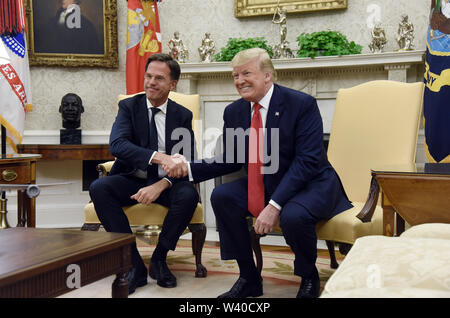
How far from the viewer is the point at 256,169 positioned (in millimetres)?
2559

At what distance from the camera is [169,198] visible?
9.43 feet

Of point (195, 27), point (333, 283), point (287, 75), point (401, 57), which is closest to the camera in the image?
point (333, 283)

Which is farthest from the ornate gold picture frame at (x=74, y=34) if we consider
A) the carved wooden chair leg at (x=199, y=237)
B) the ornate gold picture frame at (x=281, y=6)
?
the carved wooden chair leg at (x=199, y=237)

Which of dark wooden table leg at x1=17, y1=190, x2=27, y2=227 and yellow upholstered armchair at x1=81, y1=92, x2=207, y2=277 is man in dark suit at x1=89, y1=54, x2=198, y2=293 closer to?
yellow upholstered armchair at x1=81, y1=92, x2=207, y2=277

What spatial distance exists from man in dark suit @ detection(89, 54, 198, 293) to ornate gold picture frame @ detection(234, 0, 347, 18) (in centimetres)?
213

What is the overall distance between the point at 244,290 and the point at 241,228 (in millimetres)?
343

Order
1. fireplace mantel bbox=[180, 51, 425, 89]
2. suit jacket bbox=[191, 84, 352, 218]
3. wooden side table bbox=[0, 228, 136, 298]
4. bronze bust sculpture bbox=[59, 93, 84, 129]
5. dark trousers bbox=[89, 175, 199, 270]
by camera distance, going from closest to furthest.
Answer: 1. wooden side table bbox=[0, 228, 136, 298]
2. suit jacket bbox=[191, 84, 352, 218]
3. dark trousers bbox=[89, 175, 199, 270]
4. fireplace mantel bbox=[180, 51, 425, 89]
5. bronze bust sculpture bbox=[59, 93, 84, 129]

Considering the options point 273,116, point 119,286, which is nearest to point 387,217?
point 273,116

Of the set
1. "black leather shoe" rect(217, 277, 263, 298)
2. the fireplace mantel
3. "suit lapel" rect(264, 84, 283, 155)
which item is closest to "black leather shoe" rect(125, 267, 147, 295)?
"black leather shoe" rect(217, 277, 263, 298)

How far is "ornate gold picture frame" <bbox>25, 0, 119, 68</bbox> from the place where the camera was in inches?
200
